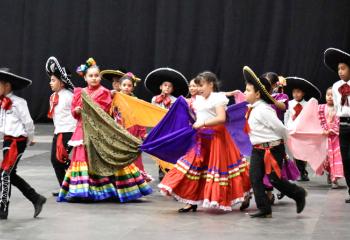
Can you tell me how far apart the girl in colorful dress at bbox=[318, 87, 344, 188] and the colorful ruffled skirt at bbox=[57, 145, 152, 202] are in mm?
2597

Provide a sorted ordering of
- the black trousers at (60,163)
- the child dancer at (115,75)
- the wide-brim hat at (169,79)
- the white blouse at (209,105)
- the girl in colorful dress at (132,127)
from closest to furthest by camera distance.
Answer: the white blouse at (209,105), the black trousers at (60,163), the girl in colorful dress at (132,127), the wide-brim hat at (169,79), the child dancer at (115,75)

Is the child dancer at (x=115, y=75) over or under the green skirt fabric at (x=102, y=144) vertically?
over

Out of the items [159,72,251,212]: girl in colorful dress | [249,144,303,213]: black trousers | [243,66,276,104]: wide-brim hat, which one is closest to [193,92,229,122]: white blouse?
[159,72,251,212]: girl in colorful dress

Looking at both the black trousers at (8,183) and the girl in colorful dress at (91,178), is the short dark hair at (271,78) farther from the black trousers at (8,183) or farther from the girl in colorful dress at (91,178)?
the black trousers at (8,183)

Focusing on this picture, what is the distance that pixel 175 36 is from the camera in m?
20.1

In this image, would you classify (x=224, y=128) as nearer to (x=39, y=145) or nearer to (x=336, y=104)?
(x=336, y=104)

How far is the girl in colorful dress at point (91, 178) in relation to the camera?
9633mm

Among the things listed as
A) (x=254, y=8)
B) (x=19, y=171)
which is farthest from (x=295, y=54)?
(x=19, y=171)

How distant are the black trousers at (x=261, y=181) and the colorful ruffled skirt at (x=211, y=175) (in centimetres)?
39

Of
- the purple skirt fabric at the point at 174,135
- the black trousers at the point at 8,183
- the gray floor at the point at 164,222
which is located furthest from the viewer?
the purple skirt fabric at the point at 174,135

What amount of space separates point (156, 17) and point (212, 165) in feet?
38.2

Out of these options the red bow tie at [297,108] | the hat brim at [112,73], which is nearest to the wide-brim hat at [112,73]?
the hat brim at [112,73]

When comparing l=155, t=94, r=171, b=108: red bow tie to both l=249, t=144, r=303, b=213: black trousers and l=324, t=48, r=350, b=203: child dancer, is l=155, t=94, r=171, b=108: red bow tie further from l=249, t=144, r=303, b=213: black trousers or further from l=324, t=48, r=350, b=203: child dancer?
l=249, t=144, r=303, b=213: black trousers

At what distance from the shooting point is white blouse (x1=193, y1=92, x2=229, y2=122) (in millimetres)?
8945
